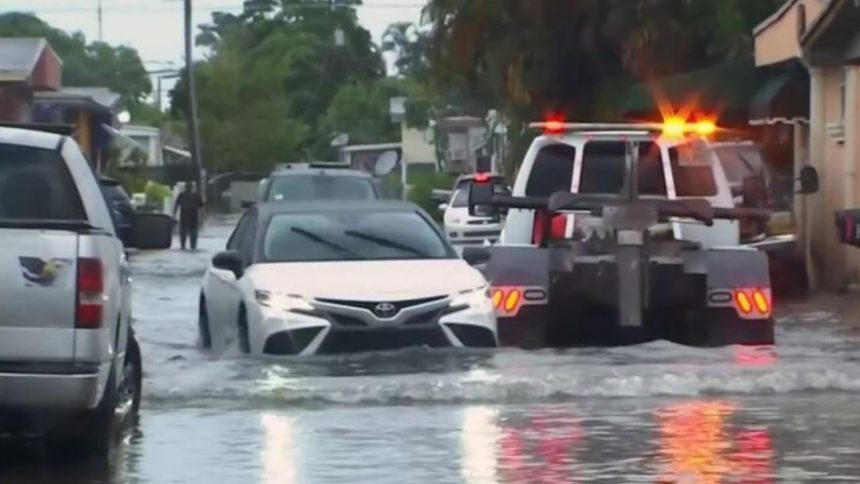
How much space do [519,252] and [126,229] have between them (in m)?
4.99

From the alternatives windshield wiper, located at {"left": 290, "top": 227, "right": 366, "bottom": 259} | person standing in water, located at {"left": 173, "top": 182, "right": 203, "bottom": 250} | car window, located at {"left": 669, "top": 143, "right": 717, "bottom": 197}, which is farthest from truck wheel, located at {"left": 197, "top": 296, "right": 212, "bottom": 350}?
person standing in water, located at {"left": 173, "top": 182, "right": 203, "bottom": 250}

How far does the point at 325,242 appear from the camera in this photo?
55.3 feet

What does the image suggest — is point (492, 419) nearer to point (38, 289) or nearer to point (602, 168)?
point (38, 289)

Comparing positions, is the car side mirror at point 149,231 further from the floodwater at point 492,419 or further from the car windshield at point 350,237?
the car windshield at point 350,237

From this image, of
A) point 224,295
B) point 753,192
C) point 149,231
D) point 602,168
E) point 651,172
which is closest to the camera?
point 149,231

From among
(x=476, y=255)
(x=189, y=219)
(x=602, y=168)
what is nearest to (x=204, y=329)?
(x=476, y=255)

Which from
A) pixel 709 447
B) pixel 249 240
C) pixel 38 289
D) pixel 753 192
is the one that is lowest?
pixel 709 447

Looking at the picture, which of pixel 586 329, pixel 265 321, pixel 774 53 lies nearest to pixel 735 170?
pixel 774 53

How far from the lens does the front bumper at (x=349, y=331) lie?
50.8ft

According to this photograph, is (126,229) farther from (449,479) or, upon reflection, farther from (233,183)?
(233,183)

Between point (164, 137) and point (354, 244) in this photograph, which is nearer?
point (354, 244)

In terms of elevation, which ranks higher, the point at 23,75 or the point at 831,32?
the point at 23,75

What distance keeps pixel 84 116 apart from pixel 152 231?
44249 millimetres

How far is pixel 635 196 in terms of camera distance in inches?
671
